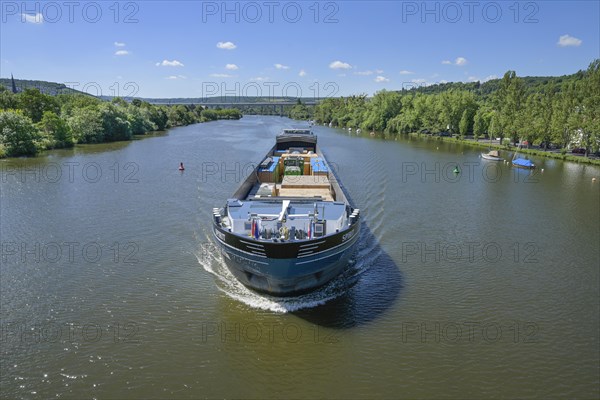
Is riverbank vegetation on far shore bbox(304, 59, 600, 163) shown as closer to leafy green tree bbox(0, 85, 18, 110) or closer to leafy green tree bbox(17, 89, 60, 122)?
leafy green tree bbox(17, 89, 60, 122)

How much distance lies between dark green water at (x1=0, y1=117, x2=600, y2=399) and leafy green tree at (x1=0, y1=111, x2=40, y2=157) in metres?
24.0

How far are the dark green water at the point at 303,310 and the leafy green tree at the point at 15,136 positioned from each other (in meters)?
24.0

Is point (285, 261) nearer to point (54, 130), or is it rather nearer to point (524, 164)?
point (524, 164)

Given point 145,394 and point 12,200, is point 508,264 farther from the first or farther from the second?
point 12,200

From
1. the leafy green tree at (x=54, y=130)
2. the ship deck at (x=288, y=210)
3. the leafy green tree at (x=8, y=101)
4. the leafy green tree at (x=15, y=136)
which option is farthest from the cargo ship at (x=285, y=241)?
the leafy green tree at (x=8, y=101)

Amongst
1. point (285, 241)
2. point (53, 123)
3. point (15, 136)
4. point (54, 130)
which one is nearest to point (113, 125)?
point (54, 130)

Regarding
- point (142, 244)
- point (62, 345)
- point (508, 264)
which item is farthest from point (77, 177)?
point (508, 264)

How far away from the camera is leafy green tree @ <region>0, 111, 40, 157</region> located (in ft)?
162

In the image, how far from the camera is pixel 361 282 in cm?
1722

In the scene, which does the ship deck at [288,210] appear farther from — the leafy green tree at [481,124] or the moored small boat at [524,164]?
the leafy green tree at [481,124]

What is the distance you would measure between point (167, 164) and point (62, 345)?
3600cm

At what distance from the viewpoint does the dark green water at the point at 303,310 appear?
11.6 metres

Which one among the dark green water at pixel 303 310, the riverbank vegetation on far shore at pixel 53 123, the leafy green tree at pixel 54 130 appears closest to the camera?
the dark green water at pixel 303 310

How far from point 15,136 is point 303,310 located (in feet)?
164
